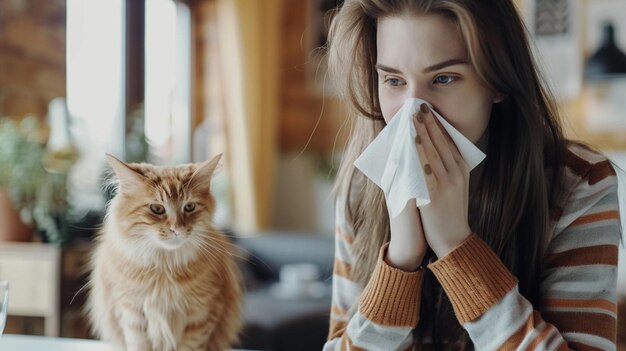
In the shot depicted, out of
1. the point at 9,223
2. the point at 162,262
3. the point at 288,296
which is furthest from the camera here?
the point at 288,296

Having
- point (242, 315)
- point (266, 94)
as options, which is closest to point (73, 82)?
point (266, 94)

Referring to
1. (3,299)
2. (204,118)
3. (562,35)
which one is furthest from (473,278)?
(562,35)

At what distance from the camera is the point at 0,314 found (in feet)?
2.66

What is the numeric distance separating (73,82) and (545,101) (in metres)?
2.15

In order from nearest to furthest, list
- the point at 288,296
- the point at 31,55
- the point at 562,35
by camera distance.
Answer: the point at 31,55
the point at 288,296
the point at 562,35

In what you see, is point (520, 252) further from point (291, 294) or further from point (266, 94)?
point (266, 94)

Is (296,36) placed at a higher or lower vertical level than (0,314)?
higher

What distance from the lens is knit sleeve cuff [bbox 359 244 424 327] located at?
783mm

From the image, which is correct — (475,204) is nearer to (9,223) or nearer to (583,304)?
(583,304)

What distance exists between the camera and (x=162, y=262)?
625mm

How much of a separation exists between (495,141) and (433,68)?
0.72 feet

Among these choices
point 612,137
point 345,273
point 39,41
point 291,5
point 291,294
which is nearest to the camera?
point 345,273

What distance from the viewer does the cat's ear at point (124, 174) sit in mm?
624

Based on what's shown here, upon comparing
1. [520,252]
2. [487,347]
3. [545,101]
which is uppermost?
[545,101]
